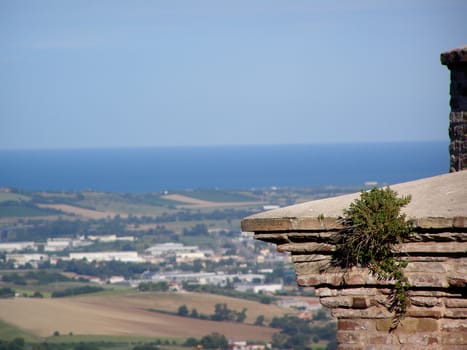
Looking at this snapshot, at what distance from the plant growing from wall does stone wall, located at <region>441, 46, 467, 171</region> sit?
253 centimetres

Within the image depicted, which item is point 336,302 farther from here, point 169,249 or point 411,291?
point 169,249

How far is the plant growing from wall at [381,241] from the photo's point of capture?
5.55 metres

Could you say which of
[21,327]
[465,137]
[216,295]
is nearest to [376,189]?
[465,137]

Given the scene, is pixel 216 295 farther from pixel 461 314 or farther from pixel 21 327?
pixel 461 314

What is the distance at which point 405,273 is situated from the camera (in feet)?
18.3

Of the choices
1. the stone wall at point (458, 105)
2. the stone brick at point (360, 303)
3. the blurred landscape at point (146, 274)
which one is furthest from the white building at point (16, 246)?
the stone brick at point (360, 303)

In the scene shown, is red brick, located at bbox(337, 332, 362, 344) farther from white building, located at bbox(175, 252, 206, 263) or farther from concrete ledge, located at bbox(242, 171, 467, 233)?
white building, located at bbox(175, 252, 206, 263)

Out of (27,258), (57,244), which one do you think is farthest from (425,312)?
(57,244)

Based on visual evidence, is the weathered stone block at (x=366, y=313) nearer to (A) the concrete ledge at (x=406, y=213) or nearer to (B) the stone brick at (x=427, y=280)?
(B) the stone brick at (x=427, y=280)

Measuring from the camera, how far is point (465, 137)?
8055mm

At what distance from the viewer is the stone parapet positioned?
5.48 metres

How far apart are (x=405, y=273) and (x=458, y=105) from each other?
2.81 meters

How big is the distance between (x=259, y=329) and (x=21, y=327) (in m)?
11.3

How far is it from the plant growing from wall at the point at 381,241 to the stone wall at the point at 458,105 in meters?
2.53
